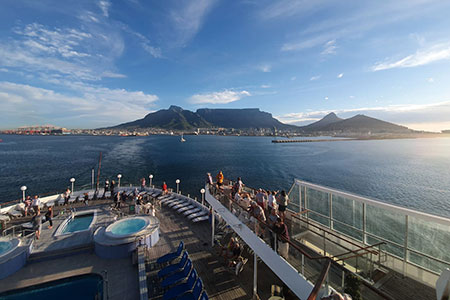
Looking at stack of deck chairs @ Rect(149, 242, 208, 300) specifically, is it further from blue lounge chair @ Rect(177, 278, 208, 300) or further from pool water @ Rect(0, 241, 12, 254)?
pool water @ Rect(0, 241, 12, 254)

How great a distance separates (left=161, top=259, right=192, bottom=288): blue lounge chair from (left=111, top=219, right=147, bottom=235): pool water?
15.8ft

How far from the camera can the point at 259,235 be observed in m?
7.46

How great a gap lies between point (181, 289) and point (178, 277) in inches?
25.3

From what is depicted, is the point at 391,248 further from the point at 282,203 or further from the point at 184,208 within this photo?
the point at 184,208

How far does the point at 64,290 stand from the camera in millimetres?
9195

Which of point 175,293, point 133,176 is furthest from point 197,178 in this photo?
point 175,293

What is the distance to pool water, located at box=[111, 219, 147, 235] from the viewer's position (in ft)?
40.5

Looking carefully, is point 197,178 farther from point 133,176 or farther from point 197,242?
point 197,242

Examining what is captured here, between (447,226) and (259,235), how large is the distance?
5.15 m

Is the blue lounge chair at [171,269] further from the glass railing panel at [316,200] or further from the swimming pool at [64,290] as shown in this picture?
the glass railing panel at [316,200]

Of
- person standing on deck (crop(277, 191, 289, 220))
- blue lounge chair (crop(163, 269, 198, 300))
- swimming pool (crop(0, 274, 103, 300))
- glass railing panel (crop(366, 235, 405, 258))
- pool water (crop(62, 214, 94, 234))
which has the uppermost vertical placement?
person standing on deck (crop(277, 191, 289, 220))

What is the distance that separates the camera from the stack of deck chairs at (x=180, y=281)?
7.44 metres

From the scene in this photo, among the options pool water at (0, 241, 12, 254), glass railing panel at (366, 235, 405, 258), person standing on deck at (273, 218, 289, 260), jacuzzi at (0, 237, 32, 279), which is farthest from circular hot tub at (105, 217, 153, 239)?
glass railing panel at (366, 235, 405, 258)

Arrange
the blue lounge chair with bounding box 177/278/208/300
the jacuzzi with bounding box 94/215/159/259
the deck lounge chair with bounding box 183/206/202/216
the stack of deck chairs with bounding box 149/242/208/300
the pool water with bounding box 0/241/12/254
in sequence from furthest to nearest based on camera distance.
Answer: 1. the deck lounge chair with bounding box 183/206/202/216
2. the jacuzzi with bounding box 94/215/159/259
3. the pool water with bounding box 0/241/12/254
4. the stack of deck chairs with bounding box 149/242/208/300
5. the blue lounge chair with bounding box 177/278/208/300
